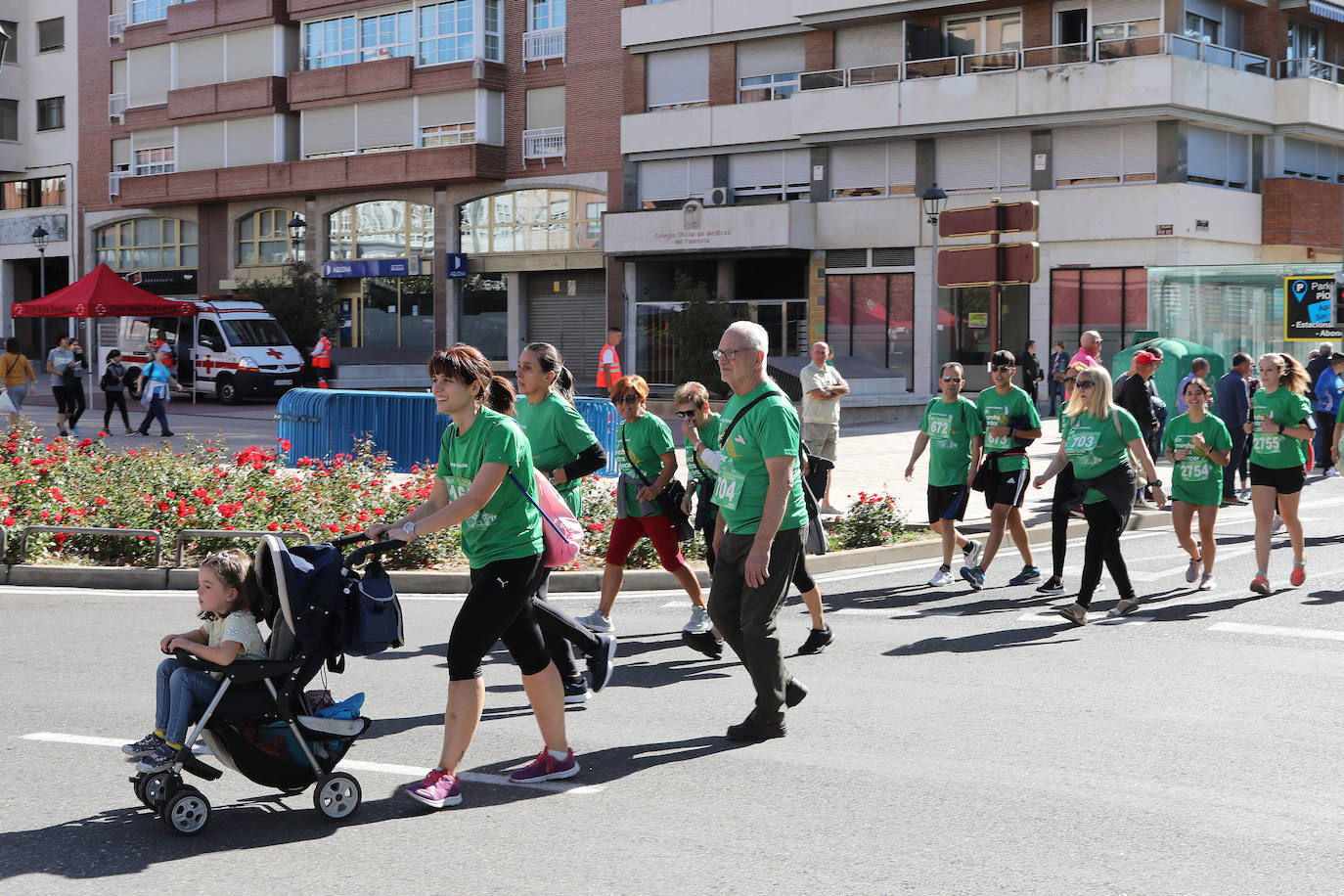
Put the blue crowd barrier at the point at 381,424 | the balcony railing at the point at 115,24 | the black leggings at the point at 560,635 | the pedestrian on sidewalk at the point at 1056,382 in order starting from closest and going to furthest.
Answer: the black leggings at the point at 560,635
the blue crowd barrier at the point at 381,424
the pedestrian on sidewalk at the point at 1056,382
the balcony railing at the point at 115,24

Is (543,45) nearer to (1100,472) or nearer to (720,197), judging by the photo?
(720,197)

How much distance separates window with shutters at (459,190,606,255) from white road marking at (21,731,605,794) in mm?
37780

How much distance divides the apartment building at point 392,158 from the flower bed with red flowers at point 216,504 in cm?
2781

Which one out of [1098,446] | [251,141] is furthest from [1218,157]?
[251,141]

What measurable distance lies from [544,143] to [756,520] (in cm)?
3957

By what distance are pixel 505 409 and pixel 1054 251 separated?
31123 mm

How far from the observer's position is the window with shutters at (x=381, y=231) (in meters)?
46.9

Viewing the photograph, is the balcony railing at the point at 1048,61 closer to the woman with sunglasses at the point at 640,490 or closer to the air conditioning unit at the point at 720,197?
the air conditioning unit at the point at 720,197

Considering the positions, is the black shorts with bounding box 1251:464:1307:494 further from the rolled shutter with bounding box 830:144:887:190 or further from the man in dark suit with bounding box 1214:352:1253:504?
the rolled shutter with bounding box 830:144:887:190

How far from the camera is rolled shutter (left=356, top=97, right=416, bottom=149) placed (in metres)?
46.2

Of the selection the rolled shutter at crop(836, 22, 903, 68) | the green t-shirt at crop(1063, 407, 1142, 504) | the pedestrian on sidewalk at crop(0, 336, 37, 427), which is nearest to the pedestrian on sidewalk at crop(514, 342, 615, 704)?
the green t-shirt at crop(1063, 407, 1142, 504)

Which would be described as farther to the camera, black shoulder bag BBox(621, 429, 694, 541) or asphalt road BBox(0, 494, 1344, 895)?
black shoulder bag BBox(621, 429, 694, 541)

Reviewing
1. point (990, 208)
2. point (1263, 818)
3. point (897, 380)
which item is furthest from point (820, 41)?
point (1263, 818)

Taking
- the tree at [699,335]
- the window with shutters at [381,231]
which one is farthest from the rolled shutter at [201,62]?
the tree at [699,335]
